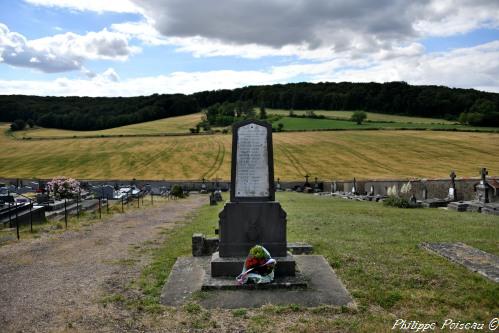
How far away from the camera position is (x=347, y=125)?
96125 millimetres

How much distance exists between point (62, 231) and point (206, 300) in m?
10.2

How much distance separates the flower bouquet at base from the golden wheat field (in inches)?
1901

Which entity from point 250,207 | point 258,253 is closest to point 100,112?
point 250,207

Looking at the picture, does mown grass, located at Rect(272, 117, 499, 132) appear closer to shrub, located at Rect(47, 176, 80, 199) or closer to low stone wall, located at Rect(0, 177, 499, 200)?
low stone wall, located at Rect(0, 177, 499, 200)

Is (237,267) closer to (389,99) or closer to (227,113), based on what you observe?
(227,113)

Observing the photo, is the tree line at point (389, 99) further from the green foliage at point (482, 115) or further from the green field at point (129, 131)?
the green field at point (129, 131)

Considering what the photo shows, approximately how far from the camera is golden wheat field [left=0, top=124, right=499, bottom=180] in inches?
2370

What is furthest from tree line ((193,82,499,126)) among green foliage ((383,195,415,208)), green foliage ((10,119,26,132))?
green foliage ((383,195,415,208))

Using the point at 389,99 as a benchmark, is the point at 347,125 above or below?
below

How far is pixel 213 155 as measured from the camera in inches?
2832

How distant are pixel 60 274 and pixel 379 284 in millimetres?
6579

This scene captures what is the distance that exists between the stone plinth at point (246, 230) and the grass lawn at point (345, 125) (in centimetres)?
8482

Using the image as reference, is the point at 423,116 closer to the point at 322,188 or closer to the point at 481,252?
the point at 322,188

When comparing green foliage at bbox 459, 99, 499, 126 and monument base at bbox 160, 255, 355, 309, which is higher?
green foliage at bbox 459, 99, 499, 126
